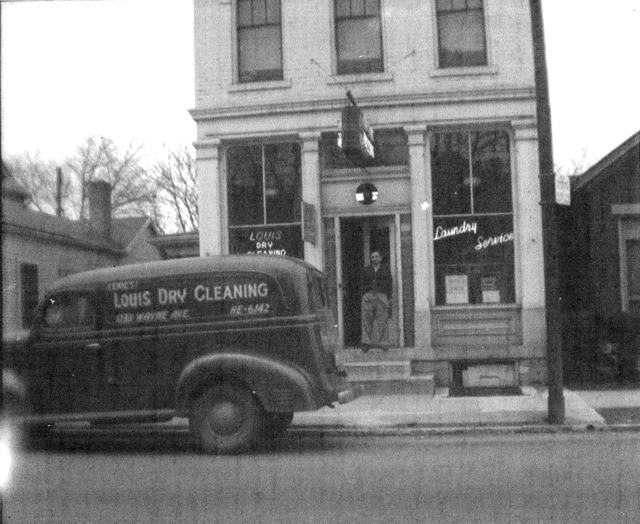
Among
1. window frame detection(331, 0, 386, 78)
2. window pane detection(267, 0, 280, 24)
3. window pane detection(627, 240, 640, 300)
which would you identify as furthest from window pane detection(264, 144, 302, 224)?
window pane detection(627, 240, 640, 300)

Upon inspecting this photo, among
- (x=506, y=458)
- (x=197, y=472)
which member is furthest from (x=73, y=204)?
(x=506, y=458)

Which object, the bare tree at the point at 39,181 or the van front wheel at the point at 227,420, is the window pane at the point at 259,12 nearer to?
the bare tree at the point at 39,181

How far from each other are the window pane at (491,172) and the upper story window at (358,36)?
7.51 ft

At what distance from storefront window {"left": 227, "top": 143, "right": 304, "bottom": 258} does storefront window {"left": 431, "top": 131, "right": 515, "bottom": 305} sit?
8.43 feet

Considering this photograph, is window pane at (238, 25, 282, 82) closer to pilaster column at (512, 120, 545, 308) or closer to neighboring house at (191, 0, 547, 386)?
neighboring house at (191, 0, 547, 386)

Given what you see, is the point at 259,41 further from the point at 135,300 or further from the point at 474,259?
the point at 135,300

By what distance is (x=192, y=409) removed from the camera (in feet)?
34.4

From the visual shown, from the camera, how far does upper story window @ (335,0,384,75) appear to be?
16.6 m

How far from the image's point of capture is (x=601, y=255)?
1612 cm

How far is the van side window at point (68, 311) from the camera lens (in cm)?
1082

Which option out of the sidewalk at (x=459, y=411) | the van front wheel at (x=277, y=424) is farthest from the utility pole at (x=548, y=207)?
the van front wheel at (x=277, y=424)

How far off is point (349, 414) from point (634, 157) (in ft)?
23.1

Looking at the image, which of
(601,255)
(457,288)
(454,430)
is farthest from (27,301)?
(601,255)

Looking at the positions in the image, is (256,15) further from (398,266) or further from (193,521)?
(193,521)
